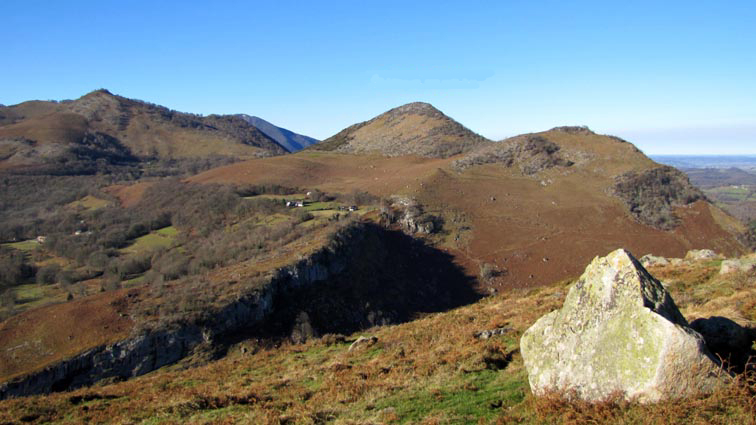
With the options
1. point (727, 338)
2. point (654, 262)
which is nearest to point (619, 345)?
point (727, 338)

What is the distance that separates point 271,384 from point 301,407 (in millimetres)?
3192

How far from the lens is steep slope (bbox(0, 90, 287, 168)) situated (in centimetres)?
11325

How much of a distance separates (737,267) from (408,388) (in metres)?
11.9

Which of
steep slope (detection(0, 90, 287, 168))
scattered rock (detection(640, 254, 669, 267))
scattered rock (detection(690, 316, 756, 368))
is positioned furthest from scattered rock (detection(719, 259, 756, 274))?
steep slope (detection(0, 90, 287, 168))

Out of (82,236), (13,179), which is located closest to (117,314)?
(82,236)

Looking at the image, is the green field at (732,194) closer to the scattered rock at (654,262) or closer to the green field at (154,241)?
the scattered rock at (654,262)

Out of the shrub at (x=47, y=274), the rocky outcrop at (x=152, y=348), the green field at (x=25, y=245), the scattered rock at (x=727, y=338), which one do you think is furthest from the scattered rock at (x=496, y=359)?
the green field at (x=25, y=245)

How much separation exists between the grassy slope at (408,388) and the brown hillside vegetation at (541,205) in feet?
93.9

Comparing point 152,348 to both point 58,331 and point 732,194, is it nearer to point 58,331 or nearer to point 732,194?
point 58,331

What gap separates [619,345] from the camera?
6.36 meters


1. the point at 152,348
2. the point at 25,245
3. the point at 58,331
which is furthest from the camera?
the point at 25,245

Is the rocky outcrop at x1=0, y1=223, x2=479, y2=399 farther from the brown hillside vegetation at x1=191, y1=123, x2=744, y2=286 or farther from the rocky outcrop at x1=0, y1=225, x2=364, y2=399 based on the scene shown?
the brown hillside vegetation at x1=191, y1=123, x2=744, y2=286

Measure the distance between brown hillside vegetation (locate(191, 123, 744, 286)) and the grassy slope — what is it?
93.9 feet

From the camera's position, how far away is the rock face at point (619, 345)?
5855mm
